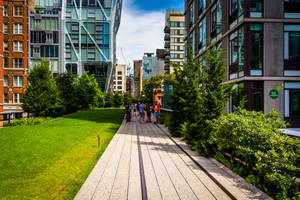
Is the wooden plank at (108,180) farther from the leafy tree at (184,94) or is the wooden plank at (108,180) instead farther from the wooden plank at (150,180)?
the leafy tree at (184,94)

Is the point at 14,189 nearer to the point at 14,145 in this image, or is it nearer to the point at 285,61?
the point at 14,145

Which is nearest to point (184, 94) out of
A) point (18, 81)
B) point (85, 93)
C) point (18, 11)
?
point (85, 93)

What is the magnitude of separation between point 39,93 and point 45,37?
175 feet

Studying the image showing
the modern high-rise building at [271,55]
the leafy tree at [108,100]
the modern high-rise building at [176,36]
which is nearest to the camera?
the modern high-rise building at [271,55]

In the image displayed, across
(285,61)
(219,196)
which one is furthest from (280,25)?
(219,196)

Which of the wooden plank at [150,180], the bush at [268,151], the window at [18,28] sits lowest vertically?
the wooden plank at [150,180]

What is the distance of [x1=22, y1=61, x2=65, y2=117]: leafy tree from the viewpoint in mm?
24219

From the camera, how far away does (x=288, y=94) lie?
16.2 m

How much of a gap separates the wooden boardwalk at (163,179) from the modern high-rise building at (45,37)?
69421mm

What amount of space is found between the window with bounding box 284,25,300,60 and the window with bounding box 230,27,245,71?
280 centimetres

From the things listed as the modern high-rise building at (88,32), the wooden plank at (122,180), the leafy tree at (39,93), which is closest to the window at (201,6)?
the leafy tree at (39,93)

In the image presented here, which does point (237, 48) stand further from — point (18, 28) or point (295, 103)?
point (18, 28)

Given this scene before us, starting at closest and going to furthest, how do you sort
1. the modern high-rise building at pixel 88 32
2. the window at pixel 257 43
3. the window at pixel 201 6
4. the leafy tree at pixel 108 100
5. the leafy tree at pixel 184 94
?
the leafy tree at pixel 184 94, the window at pixel 257 43, the window at pixel 201 6, the leafy tree at pixel 108 100, the modern high-rise building at pixel 88 32

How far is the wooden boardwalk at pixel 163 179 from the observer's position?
16.7 feet
